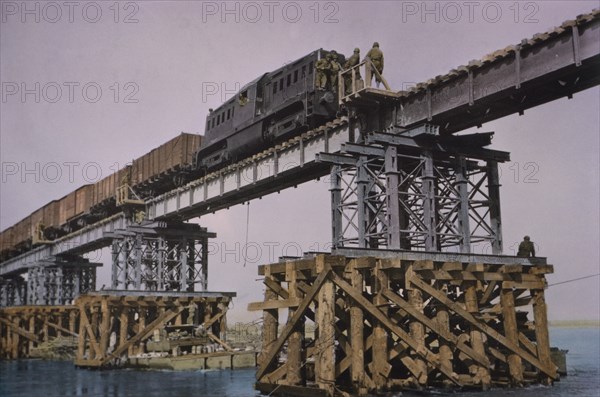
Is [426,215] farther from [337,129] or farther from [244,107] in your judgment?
[244,107]

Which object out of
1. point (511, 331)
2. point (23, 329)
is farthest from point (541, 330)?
point (23, 329)

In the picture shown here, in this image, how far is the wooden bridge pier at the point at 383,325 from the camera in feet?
47.8

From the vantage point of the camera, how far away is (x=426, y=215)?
59.7ft

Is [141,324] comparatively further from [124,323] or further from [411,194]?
[411,194]

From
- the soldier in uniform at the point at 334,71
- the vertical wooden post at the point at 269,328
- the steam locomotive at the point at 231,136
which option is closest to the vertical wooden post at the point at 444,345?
the vertical wooden post at the point at 269,328

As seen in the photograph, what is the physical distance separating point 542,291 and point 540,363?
84.0 inches

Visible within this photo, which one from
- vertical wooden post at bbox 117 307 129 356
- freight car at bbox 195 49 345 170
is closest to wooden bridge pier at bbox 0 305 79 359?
vertical wooden post at bbox 117 307 129 356

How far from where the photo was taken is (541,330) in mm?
17688

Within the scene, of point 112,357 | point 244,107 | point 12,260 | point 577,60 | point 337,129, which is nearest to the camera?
point 577,60

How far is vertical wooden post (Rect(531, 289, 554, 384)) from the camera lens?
689 inches

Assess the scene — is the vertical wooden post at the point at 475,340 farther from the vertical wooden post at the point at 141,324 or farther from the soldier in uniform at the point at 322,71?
the vertical wooden post at the point at 141,324

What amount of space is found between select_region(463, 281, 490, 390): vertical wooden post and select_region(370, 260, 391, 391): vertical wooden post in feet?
8.48

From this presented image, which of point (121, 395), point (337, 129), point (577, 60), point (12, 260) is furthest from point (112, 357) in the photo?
point (12, 260)

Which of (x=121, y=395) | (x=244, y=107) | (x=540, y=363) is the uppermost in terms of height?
(x=244, y=107)
